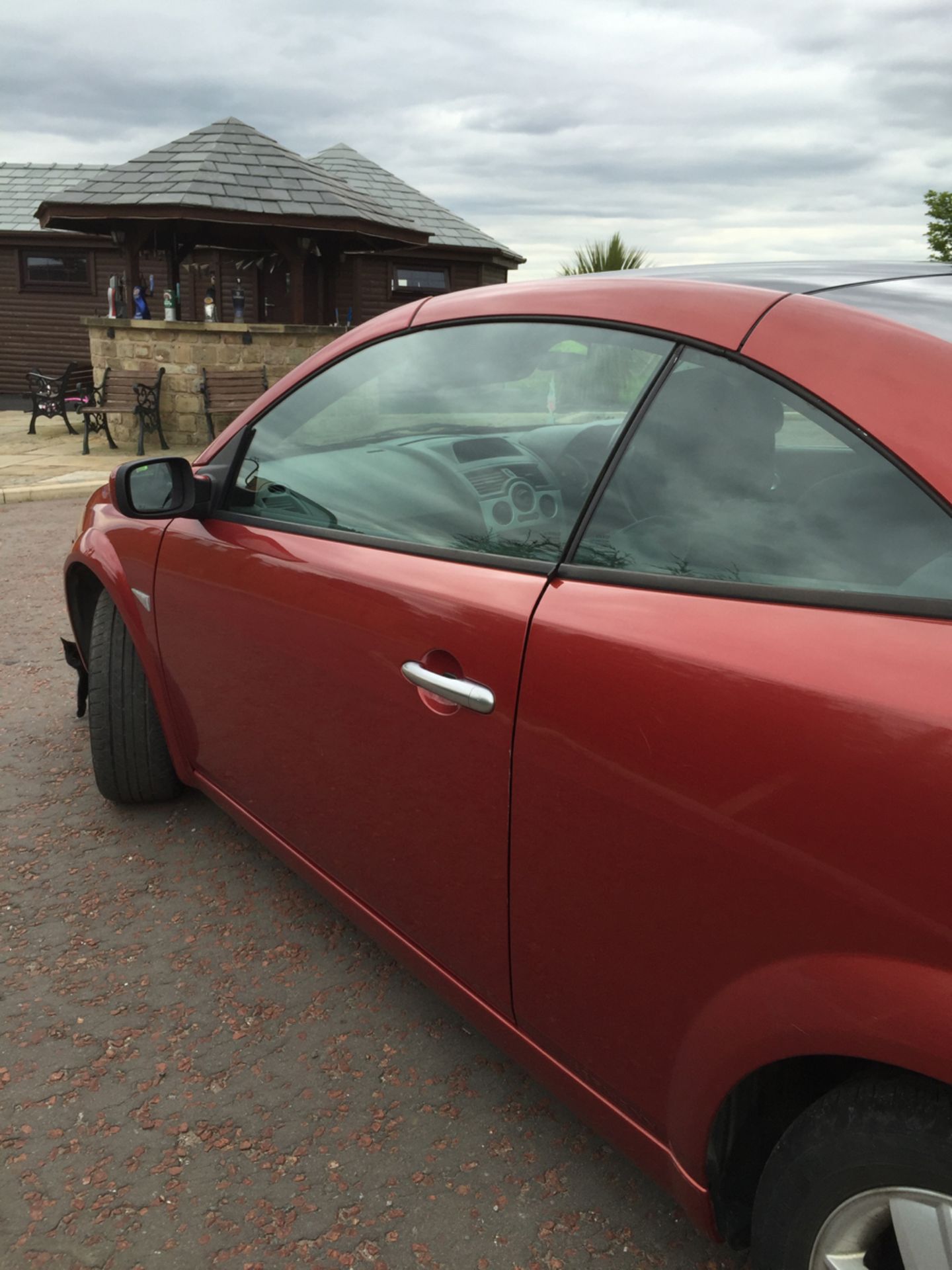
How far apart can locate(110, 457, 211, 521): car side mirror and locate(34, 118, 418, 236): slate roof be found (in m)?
12.6

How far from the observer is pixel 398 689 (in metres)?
1.93

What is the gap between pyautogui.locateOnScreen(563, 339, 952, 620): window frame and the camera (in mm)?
1283

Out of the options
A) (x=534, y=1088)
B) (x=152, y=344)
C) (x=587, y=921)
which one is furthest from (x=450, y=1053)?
(x=152, y=344)

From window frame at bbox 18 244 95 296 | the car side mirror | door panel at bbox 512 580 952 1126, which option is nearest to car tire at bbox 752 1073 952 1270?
door panel at bbox 512 580 952 1126

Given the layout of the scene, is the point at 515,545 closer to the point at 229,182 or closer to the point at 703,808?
the point at 703,808

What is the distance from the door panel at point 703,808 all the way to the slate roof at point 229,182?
550 inches

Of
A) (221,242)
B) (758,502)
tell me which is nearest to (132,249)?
(221,242)

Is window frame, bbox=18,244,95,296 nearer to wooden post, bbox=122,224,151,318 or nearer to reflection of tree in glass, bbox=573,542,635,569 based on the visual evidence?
wooden post, bbox=122,224,151,318

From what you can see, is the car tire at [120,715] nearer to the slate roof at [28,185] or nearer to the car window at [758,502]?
the car window at [758,502]

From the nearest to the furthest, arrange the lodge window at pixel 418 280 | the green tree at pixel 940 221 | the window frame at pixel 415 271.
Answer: the window frame at pixel 415 271, the lodge window at pixel 418 280, the green tree at pixel 940 221

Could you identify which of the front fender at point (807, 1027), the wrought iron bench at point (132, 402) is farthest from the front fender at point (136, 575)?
the wrought iron bench at point (132, 402)

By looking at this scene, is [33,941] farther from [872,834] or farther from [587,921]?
[872,834]

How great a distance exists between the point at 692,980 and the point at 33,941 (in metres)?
1.99

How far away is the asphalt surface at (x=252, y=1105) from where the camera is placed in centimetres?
187
